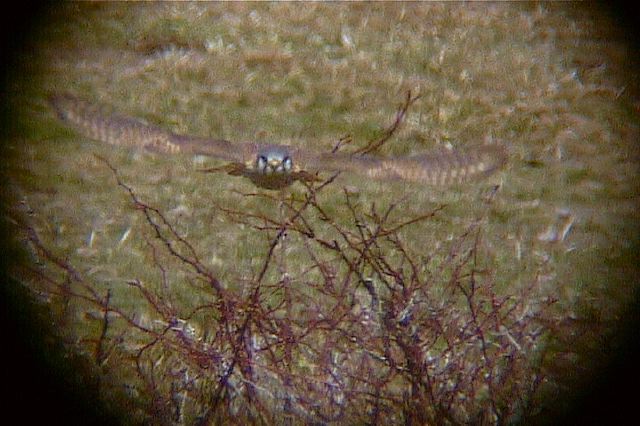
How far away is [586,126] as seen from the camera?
16.0 ft

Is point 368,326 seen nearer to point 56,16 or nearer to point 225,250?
point 225,250

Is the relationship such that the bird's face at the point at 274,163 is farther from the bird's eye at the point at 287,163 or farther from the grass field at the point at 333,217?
the grass field at the point at 333,217

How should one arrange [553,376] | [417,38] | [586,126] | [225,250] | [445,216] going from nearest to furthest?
1. [553,376]
2. [225,250]
3. [445,216]
4. [586,126]
5. [417,38]

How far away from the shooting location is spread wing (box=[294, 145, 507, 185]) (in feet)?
14.5

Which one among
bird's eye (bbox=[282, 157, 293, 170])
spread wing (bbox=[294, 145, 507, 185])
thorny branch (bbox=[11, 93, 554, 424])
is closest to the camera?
thorny branch (bbox=[11, 93, 554, 424])

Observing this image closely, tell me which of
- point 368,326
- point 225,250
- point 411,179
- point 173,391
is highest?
point 411,179

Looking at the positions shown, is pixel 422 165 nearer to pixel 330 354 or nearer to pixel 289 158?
pixel 289 158

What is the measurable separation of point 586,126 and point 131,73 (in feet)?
8.39

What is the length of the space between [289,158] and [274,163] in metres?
0.08

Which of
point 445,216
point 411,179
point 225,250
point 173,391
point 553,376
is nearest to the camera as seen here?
point 173,391

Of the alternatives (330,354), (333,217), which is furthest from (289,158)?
(330,354)

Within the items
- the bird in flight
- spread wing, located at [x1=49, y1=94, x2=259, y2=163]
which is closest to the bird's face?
the bird in flight

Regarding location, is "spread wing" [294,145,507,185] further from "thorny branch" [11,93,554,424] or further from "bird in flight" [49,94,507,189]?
"thorny branch" [11,93,554,424]

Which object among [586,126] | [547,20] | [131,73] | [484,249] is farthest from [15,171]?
[547,20]
